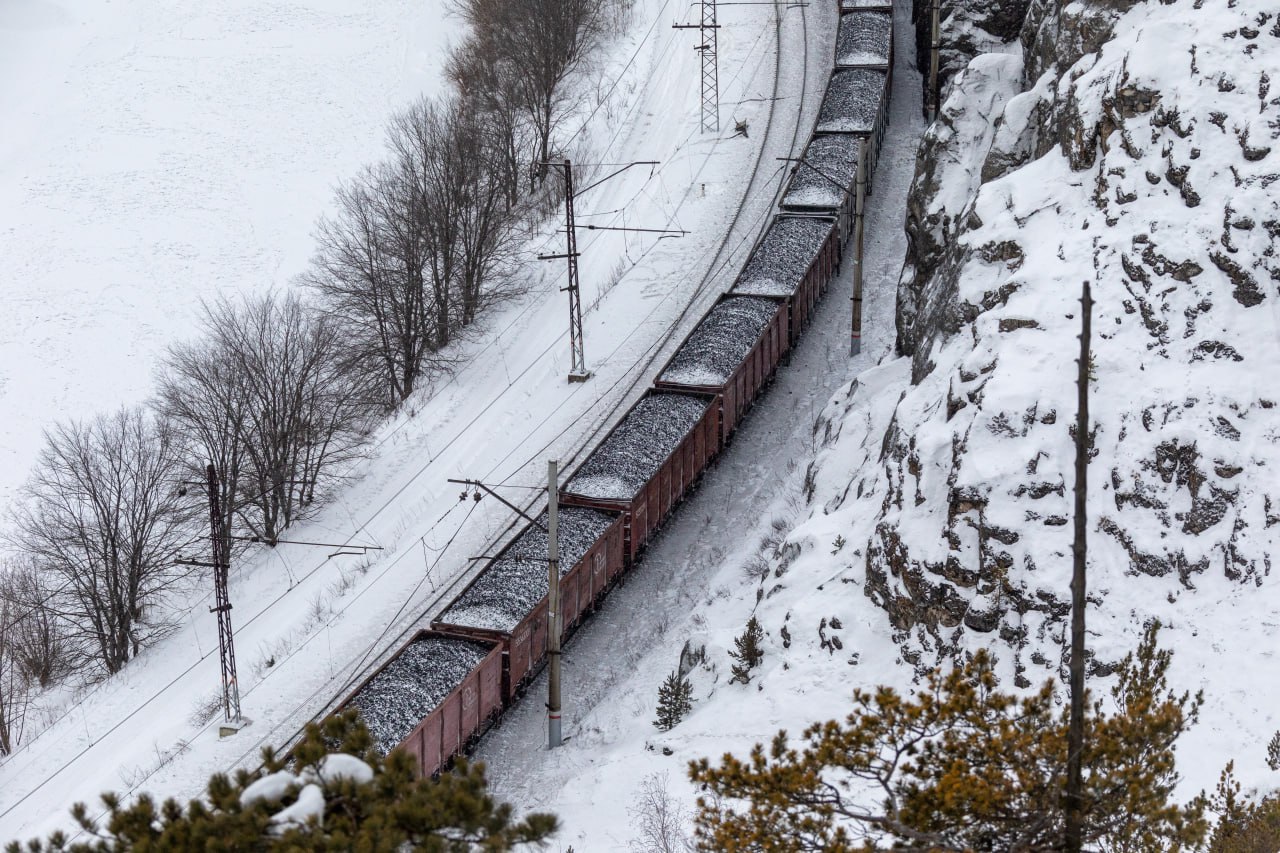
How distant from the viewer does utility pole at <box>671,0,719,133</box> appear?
149 ft

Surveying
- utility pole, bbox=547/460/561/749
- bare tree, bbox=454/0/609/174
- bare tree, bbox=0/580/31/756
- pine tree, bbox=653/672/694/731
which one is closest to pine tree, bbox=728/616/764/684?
pine tree, bbox=653/672/694/731

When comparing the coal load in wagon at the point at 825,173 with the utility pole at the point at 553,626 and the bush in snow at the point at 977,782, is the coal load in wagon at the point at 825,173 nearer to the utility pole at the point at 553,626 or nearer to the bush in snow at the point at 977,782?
the utility pole at the point at 553,626

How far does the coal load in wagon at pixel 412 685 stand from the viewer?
1962cm

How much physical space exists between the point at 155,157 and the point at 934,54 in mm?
38783

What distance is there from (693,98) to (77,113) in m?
33.7

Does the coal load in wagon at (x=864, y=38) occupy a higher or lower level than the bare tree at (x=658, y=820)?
higher

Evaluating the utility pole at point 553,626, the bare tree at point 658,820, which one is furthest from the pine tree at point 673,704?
the bare tree at point 658,820

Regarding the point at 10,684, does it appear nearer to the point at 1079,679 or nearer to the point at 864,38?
the point at 1079,679

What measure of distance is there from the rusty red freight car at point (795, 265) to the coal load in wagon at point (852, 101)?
5.72 m

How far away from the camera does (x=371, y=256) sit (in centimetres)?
3922

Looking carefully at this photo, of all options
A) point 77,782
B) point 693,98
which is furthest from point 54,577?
point 693,98

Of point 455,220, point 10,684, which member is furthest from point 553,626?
point 455,220

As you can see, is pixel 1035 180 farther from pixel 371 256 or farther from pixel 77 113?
pixel 77 113

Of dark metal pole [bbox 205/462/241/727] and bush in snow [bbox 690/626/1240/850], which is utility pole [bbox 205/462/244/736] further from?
bush in snow [bbox 690/626/1240/850]
